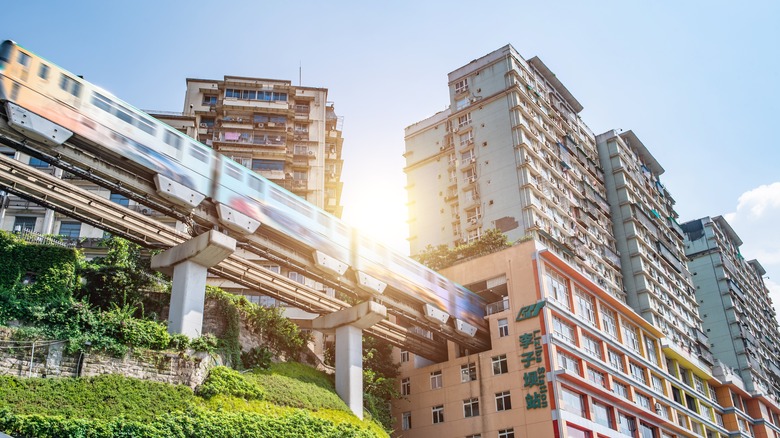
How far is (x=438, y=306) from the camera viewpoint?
140 ft

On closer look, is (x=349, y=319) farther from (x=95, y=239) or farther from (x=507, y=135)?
(x=507, y=135)

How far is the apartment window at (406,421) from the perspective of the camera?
46025mm

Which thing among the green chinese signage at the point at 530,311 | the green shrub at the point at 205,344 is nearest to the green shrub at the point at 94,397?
the green shrub at the point at 205,344

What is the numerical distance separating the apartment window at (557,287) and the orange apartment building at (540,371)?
0.09m

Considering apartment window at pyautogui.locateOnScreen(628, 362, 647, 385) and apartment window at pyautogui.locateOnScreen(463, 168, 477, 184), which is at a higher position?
apartment window at pyautogui.locateOnScreen(463, 168, 477, 184)

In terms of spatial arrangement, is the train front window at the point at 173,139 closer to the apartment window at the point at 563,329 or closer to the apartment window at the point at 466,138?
the apartment window at the point at 563,329

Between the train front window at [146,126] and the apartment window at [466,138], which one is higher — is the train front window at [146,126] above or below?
below

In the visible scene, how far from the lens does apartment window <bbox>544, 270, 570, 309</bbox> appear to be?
45.4m

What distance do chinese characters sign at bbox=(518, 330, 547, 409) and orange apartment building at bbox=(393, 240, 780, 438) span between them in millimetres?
Answer: 60

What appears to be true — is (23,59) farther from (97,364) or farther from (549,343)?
(549,343)

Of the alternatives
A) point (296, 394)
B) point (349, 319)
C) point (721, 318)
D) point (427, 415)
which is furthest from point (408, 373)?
point (721, 318)

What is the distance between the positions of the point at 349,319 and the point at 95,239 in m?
19.7

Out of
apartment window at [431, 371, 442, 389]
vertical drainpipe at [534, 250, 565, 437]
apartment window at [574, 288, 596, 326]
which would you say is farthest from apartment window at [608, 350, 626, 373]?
apartment window at [431, 371, 442, 389]

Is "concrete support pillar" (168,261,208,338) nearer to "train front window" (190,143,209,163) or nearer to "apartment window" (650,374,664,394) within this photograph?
"train front window" (190,143,209,163)
